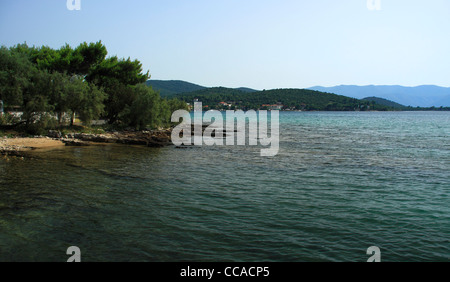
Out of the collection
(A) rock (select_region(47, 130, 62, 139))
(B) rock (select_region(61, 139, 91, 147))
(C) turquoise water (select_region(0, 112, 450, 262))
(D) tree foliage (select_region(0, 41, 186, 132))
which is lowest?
(C) turquoise water (select_region(0, 112, 450, 262))

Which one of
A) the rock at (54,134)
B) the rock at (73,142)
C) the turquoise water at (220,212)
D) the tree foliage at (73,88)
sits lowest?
the turquoise water at (220,212)

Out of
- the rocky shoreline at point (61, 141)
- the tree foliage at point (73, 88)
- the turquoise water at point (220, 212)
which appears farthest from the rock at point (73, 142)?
the turquoise water at point (220, 212)

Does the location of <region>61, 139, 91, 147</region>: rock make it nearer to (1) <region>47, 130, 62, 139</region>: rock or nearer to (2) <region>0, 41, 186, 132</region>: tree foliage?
(1) <region>47, 130, 62, 139</region>: rock

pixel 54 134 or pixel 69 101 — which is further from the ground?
pixel 69 101

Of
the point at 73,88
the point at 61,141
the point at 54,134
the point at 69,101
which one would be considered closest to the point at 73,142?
the point at 61,141

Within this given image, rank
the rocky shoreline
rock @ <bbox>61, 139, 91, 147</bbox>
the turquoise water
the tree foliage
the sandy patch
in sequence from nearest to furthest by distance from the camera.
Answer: the turquoise water → the rocky shoreline → the sandy patch → rock @ <bbox>61, 139, 91, 147</bbox> → the tree foliage

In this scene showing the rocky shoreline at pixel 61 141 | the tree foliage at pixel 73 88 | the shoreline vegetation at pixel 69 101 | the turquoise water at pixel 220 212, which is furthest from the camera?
the tree foliage at pixel 73 88

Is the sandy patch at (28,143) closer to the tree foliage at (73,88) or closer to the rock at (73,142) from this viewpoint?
the rock at (73,142)

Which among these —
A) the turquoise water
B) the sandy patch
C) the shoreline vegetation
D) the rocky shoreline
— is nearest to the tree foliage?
the shoreline vegetation

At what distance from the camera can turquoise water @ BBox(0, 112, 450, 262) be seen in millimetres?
9609

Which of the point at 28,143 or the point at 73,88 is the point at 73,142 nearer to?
the point at 28,143

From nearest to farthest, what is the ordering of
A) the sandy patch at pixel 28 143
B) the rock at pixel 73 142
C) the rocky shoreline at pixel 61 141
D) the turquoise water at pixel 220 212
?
the turquoise water at pixel 220 212, the rocky shoreline at pixel 61 141, the sandy patch at pixel 28 143, the rock at pixel 73 142

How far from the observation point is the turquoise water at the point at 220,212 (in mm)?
9609

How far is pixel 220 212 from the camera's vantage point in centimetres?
1306
